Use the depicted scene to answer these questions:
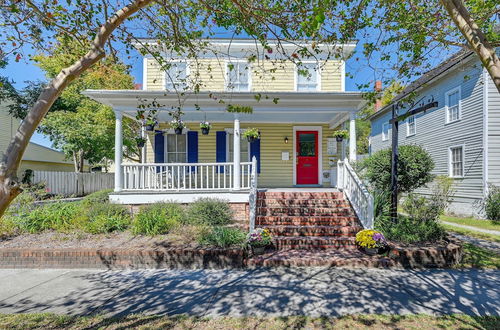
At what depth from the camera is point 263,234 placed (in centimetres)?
498

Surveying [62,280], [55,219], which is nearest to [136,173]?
[55,219]

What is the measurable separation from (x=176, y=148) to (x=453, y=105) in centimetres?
1274

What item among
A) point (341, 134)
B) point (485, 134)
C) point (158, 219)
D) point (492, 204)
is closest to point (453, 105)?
point (485, 134)

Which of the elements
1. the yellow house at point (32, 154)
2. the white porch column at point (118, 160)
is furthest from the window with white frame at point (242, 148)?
the yellow house at point (32, 154)

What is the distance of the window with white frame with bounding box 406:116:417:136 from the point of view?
549 inches

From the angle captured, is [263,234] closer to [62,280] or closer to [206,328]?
[206,328]

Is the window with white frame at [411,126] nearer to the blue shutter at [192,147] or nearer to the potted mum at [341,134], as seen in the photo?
the potted mum at [341,134]

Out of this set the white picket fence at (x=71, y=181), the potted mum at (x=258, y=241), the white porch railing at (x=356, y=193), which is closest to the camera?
the potted mum at (x=258, y=241)

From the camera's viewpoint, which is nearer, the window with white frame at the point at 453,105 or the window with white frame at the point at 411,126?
the window with white frame at the point at 453,105

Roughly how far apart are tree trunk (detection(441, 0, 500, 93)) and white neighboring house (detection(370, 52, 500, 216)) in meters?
5.41

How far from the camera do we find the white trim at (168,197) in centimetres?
716

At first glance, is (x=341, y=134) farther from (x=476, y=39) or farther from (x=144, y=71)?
(x=144, y=71)

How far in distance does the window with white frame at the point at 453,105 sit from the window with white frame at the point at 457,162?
54.9 inches

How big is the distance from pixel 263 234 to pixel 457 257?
3.76 meters
